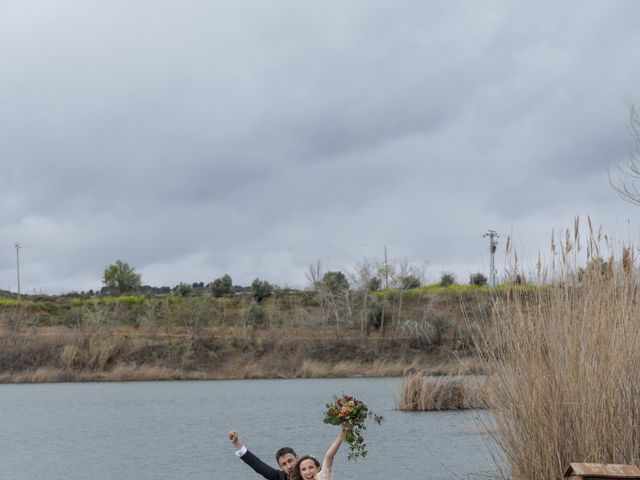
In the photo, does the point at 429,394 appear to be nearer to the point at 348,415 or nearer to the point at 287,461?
the point at 287,461

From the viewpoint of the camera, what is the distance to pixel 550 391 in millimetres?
8344

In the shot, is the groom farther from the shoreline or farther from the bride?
the shoreline

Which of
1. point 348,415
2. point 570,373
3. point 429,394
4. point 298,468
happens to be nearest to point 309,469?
point 298,468

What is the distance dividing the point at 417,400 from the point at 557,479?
1679cm

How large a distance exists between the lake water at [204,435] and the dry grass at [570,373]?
99cm

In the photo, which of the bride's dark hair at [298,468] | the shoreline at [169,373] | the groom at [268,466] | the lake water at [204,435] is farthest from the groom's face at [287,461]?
the shoreline at [169,373]

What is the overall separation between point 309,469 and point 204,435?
15.6 meters

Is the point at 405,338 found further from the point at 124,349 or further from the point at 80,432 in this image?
the point at 80,432

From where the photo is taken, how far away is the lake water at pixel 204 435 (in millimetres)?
17234

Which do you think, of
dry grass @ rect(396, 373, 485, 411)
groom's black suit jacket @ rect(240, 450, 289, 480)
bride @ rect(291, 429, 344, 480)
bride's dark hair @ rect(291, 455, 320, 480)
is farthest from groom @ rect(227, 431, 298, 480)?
dry grass @ rect(396, 373, 485, 411)

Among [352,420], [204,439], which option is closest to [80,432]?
[204,439]

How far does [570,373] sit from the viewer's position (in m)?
8.23

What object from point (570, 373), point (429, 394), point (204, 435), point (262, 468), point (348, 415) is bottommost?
point (204, 435)

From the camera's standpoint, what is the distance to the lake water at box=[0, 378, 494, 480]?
1723cm
